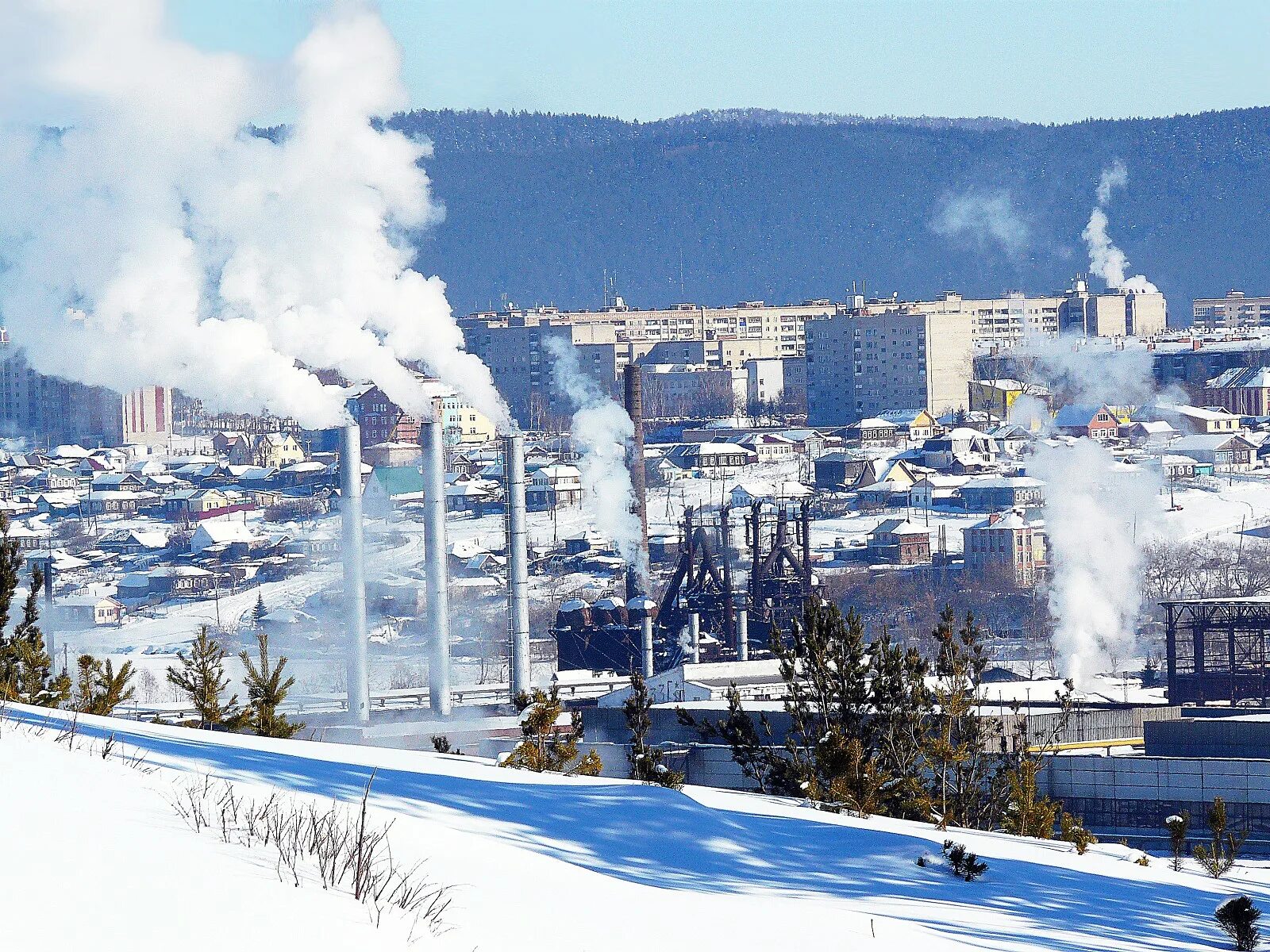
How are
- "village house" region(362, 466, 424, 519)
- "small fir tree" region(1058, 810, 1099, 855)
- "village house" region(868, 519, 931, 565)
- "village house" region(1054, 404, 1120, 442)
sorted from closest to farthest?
"small fir tree" region(1058, 810, 1099, 855), "village house" region(868, 519, 931, 565), "village house" region(362, 466, 424, 519), "village house" region(1054, 404, 1120, 442)

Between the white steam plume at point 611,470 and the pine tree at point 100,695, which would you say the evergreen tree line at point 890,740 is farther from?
the white steam plume at point 611,470

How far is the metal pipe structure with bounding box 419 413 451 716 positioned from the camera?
42.2 m

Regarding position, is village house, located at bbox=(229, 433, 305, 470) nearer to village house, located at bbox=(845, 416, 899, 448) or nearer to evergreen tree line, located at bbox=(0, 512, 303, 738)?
village house, located at bbox=(845, 416, 899, 448)

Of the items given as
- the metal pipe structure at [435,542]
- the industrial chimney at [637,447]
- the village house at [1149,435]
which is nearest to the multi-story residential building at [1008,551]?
the industrial chimney at [637,447]

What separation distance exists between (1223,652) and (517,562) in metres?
14.3

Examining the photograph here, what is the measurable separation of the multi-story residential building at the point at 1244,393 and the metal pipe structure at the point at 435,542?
68794 millimetres

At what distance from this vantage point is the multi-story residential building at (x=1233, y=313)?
493 feet

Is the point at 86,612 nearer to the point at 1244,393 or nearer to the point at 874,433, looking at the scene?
the point at 874,433

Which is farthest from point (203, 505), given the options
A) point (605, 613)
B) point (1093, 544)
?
point (1093, 544)

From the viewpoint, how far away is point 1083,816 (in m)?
24.8

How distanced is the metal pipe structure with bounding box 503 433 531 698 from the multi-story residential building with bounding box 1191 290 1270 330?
111 metres

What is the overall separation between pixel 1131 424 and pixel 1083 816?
6936 cm

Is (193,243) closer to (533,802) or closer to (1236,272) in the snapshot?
(533,802)

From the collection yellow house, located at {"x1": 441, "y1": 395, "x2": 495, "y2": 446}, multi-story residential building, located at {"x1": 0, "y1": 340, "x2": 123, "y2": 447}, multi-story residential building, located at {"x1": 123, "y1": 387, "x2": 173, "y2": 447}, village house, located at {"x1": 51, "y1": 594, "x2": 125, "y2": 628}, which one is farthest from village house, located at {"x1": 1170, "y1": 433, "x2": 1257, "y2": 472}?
multi-story residential building, located at {"x1": 0, "y1": 340, "x2": 123, "y2": 447}
